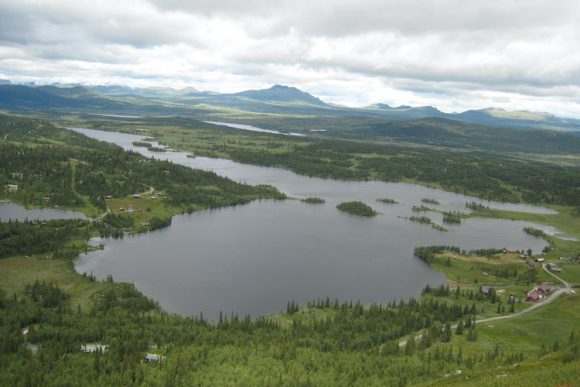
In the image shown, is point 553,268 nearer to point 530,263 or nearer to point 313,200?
point 530,263

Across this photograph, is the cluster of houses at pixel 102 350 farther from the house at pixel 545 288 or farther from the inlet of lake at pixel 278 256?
the house at pixel 545 288

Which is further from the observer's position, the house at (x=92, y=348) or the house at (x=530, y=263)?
the house at (x=530, y=263)

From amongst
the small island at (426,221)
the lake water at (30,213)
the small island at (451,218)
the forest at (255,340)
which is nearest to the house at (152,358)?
the forest at (255,340)

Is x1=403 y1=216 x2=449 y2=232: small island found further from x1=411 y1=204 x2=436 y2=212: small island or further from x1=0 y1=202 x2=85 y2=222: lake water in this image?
x1=0 y1=202 x2=85 y2=222: lake water

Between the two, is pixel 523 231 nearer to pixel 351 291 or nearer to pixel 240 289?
pixel 351 291

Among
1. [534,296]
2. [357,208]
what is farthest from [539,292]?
[357,208]

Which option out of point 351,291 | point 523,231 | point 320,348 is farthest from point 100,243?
point 523,231

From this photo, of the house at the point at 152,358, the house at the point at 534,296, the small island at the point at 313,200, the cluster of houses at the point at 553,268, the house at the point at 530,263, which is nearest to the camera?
the house at the point at 152,358
